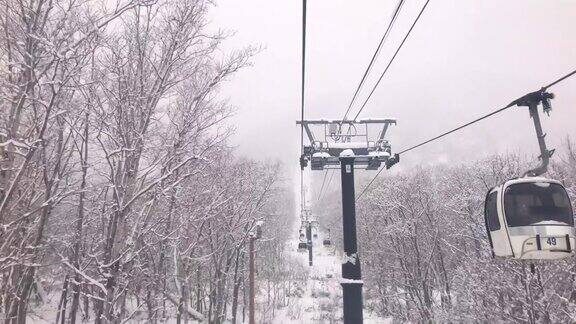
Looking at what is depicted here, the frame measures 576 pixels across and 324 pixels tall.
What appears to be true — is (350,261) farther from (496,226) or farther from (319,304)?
(319,304)

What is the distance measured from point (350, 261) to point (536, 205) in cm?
857

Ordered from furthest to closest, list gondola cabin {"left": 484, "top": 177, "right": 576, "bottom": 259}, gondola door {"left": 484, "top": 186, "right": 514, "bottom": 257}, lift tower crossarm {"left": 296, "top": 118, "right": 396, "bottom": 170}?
lift tower crossarm {"left": 296, "top": 118, "right": 396, "bottom": 170}
gondola door {"left": 484, "top": 186, "right": 514, "bottom": 257}
gondola cabin {"left": 484, "top": 177, "right": 576, "bottom": 259}

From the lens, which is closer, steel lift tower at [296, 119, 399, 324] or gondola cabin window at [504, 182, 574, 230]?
gondola cabin window at [504, 182, 574, 230]

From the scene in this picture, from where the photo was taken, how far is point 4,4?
6566 mm

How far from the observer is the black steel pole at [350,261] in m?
13.4

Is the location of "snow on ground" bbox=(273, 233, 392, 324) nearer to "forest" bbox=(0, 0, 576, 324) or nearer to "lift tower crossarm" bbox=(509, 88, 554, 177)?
"forest" bbox=(0, 0, 576, 324)

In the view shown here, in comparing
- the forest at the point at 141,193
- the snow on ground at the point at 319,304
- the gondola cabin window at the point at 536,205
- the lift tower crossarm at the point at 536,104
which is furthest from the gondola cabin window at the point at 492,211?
the snow on ground at the point at 319,304

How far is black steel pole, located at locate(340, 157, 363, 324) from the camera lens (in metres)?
13.4

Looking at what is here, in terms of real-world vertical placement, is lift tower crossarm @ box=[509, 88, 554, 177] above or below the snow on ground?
above

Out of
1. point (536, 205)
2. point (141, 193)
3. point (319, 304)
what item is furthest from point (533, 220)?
point (319, 304)

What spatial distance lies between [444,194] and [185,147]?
29196mm

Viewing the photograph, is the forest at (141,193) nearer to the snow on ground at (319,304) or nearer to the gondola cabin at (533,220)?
the snow on ground at (319,304)

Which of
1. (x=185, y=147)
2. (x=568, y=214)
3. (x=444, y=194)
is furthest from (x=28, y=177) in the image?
(x=444, y=194)

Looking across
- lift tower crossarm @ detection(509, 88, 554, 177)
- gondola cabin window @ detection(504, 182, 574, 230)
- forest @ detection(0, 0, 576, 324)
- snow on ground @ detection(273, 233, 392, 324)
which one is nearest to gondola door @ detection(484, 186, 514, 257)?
gondola cabin window @ detection(504, 182, 574, 230)
